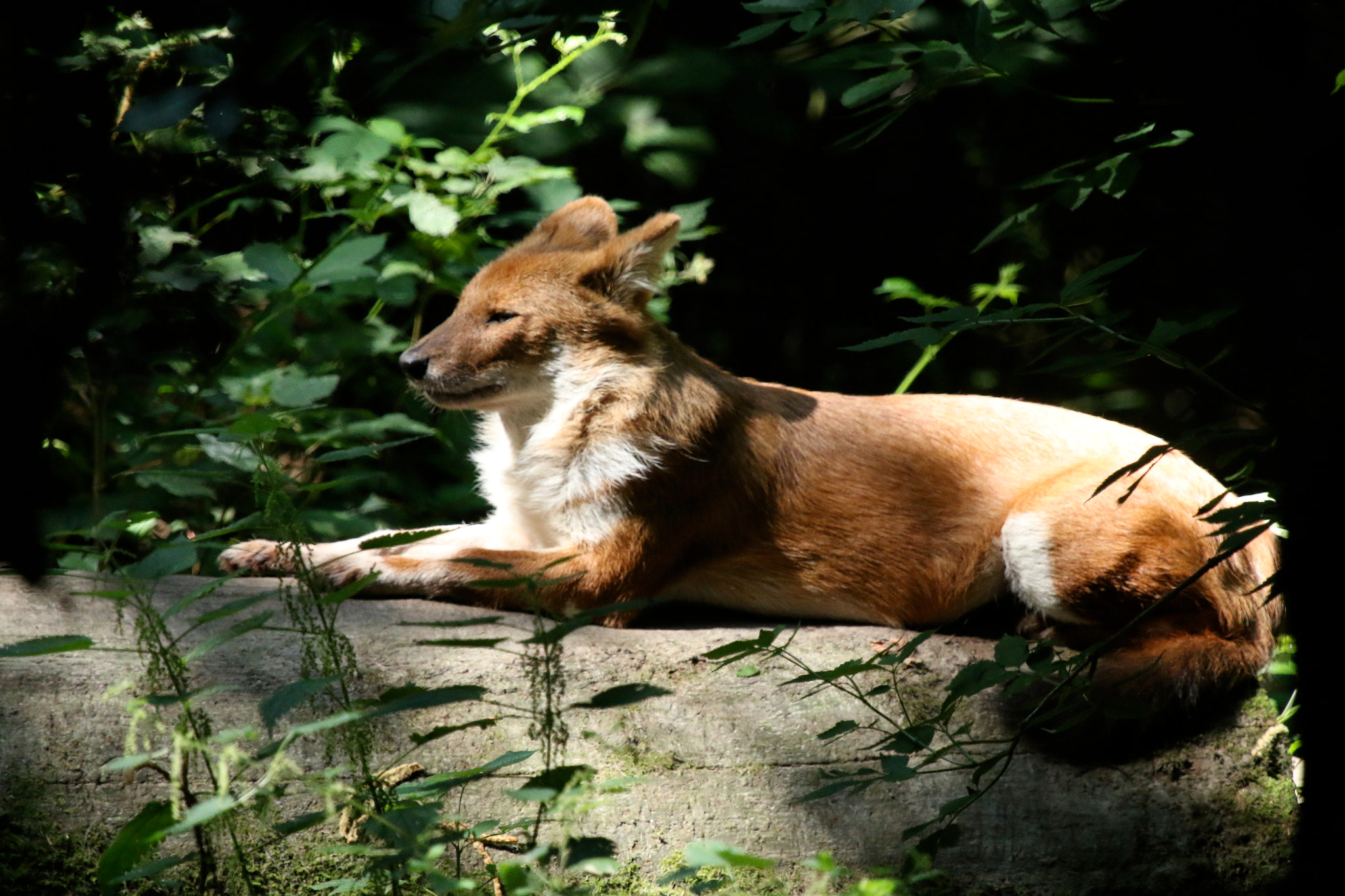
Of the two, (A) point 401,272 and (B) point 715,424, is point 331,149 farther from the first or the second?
(B) point 715,424

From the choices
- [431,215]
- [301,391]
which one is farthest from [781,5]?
[301,391]

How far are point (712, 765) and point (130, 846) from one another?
154 centimetres

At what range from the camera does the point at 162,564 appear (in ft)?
7.70

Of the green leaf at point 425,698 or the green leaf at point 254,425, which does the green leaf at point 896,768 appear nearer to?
the green leaf at point 425,698

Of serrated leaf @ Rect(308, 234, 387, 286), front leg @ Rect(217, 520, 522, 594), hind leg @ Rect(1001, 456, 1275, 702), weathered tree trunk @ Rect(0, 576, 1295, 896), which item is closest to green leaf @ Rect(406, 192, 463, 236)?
serrated leaf @ Rect(308, 234, 387, 286)

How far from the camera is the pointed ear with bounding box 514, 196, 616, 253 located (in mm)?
4461

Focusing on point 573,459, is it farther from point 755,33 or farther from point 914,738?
point 755,33

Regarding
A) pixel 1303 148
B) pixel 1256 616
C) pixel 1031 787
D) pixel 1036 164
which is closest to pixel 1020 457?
pixel 1256 616

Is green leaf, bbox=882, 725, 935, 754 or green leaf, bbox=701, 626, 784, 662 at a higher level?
green leaf, bbox=701, 626, 784, 662

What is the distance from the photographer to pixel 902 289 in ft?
17.0

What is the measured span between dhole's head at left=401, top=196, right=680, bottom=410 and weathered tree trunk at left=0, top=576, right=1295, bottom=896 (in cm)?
95

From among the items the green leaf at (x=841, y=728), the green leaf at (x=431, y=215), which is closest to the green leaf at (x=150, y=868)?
the green leaf at (x=841, y=728)

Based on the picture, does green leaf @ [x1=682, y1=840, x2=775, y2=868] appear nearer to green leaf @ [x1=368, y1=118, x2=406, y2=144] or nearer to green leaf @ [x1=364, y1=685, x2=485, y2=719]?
green leaf @ [x1=364, y1=685, x2=485, y2=719]

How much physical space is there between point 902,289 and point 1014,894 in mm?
2965
